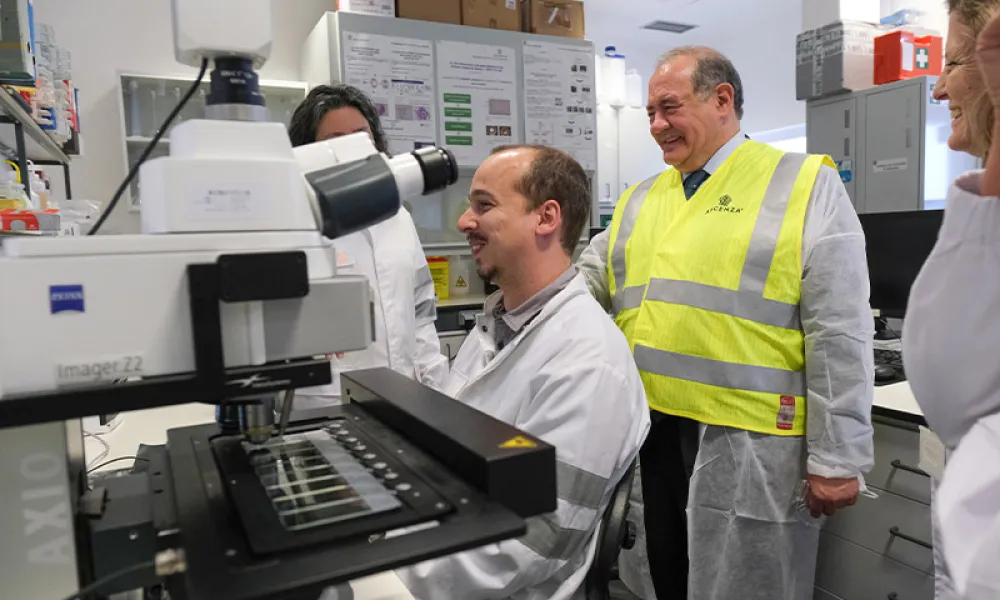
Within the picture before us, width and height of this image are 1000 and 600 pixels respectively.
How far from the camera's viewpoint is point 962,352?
79 cm

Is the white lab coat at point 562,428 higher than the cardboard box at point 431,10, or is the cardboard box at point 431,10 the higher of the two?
the cardboard box at point 431,10

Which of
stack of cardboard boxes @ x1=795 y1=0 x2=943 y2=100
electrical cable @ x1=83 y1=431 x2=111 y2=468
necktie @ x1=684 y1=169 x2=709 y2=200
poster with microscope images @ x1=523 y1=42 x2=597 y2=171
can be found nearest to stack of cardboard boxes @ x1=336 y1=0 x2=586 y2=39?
poster with microscope images @ x1=523 y1=42 x2=597 y2=171

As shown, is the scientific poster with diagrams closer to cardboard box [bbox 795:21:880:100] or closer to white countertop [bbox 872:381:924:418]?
cardboard box [bbox 795:21:880:100]

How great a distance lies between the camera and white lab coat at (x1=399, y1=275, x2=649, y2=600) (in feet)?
3.40

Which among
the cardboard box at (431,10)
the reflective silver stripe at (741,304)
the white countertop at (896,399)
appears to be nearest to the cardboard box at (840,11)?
the cardboard box at (431,10)

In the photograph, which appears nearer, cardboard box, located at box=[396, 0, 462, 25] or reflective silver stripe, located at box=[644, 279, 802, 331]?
reflective silver stripe, located at box=[644, 279, 802, 331]

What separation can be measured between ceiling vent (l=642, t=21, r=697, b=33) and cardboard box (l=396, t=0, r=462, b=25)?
2.83 metres

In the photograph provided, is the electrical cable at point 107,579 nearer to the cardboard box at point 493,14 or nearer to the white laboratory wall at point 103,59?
the white laboratory wall at point 103,59

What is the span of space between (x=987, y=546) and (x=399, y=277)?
145 centimetres

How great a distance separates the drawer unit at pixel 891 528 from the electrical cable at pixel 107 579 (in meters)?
1.84

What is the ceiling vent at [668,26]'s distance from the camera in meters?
5.71

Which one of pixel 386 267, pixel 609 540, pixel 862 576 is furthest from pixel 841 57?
pixel 609 540

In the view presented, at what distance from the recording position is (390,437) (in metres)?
0.83

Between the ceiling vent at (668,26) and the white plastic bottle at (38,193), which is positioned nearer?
the white plastic bottle at (38,193)
